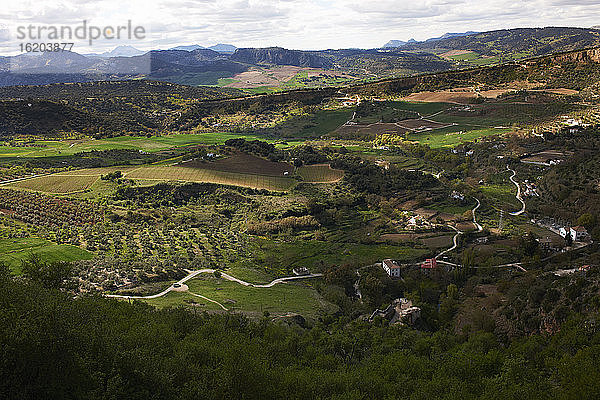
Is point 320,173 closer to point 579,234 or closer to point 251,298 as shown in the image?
point 579,234

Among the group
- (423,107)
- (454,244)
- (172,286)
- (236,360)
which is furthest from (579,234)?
(423,107)

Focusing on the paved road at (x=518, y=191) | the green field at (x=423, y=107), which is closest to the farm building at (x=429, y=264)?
the paved road at (x=518, y=191)

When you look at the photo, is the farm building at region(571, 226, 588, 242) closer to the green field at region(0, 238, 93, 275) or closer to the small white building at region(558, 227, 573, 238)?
the small white building at region(558, 227, 573, 238)

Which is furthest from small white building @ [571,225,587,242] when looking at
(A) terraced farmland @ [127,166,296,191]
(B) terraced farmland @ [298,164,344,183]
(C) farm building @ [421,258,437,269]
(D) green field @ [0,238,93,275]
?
(D) green field @ [0,238,93,275]

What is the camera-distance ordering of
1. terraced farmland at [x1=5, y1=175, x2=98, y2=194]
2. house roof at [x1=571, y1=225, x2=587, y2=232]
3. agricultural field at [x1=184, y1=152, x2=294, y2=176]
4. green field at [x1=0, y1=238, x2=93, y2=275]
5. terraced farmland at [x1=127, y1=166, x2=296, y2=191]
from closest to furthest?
green field at [x1=0, y1=238, x2=93, y2=275]
house roof at [x1=571, y1=225, x2=587, y2=232]
terraced farmland at [x1=5, y1=175, x2=98, y2=194]
terraced farmland at [x1=127, y1=166, x2=296, y2=191]
agricultural field at [x1=184, y1=152, x2=294, y2=176]

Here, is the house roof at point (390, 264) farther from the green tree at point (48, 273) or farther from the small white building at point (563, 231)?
the green tree at point (48, 273)
